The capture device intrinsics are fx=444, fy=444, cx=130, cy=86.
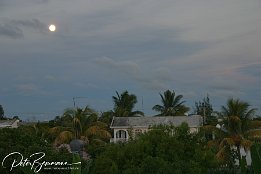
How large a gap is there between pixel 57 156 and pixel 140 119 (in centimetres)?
3272

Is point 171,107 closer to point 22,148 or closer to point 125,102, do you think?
point 125,102

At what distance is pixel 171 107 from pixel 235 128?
878 inches

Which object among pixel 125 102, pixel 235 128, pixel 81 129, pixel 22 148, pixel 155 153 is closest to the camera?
pixel 22 148

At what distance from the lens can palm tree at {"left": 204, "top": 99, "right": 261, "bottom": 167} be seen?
2993cm

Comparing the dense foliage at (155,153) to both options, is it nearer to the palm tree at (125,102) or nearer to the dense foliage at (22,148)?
the dense foliage at (22,148)

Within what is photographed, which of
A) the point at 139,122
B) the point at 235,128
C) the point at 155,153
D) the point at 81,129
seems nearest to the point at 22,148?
the point at 155,153

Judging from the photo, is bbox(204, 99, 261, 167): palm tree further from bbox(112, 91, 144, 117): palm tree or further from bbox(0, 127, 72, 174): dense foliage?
bbox(112, 91, 144, 117): palm tree

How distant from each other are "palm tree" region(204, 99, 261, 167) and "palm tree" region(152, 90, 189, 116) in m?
20.4

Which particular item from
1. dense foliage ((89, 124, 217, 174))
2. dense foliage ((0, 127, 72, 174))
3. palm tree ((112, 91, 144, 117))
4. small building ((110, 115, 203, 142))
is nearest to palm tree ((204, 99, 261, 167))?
small building ((110, 115, 203, 142))

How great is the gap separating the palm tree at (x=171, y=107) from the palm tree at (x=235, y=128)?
67.0 feet

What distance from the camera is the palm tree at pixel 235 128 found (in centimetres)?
2993

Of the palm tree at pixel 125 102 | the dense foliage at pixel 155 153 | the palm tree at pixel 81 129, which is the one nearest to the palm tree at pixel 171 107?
the palm tree at pixel 125 102

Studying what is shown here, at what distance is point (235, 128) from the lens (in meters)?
30.5

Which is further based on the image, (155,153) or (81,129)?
(81,129)
